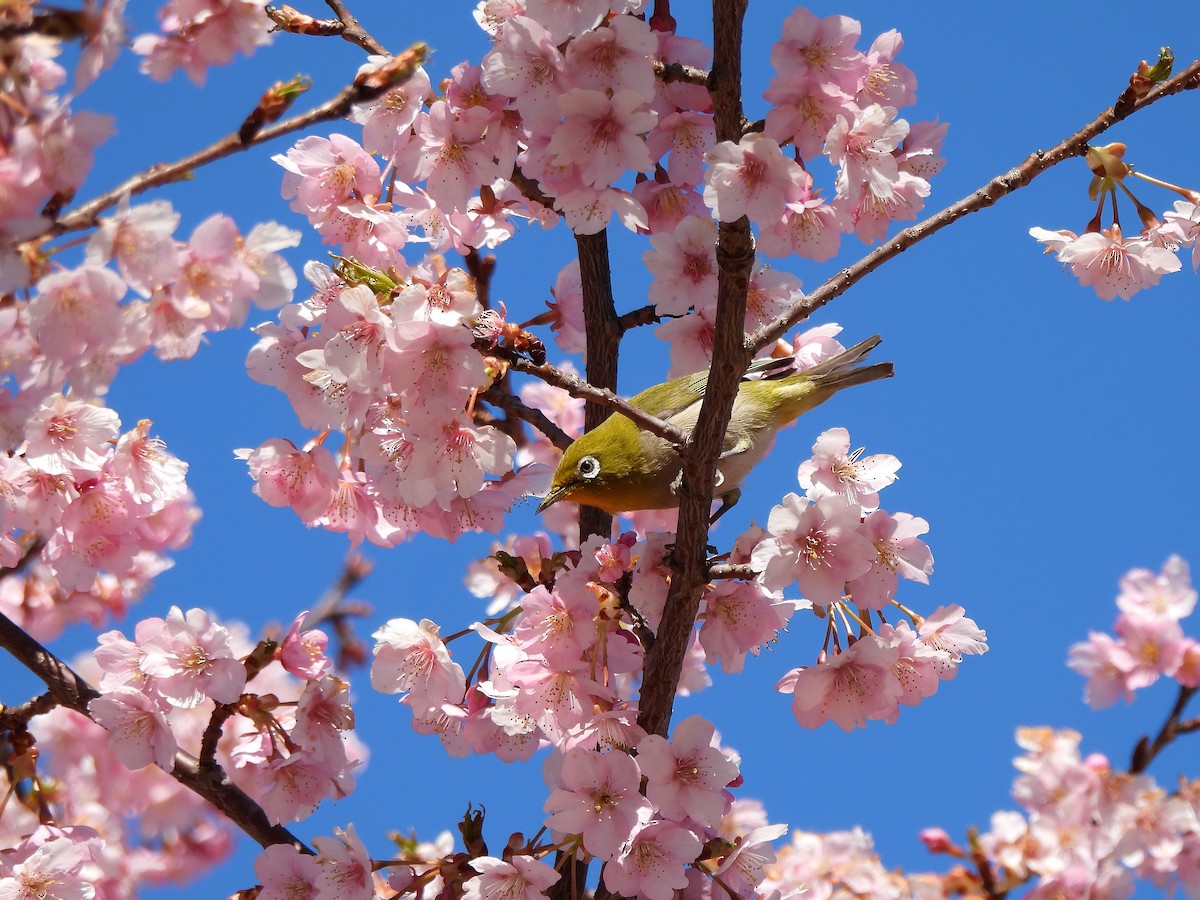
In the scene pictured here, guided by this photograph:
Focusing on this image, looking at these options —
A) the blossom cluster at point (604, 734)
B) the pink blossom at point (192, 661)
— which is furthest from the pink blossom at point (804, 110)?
the pink blossom at point (192, 661)

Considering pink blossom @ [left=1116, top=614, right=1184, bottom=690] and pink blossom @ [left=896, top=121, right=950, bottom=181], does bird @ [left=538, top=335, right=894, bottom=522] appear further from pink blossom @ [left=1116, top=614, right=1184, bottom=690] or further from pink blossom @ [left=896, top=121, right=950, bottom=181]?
pink blossom @ [left=1116, top=614, right=1184, bottom=690]

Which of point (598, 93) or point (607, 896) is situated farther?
point (607, 896)

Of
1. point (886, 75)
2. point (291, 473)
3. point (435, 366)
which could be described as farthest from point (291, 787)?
point (886, 75)

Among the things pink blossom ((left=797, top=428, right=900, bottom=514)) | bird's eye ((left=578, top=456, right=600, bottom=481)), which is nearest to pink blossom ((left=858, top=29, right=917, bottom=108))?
pink blossom ((left=797, top=428, right=900, bottom=514))

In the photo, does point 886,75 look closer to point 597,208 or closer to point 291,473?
point 597,208

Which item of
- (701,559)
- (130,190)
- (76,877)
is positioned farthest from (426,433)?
(76,877)

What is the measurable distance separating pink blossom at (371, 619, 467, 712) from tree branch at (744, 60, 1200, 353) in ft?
4.67

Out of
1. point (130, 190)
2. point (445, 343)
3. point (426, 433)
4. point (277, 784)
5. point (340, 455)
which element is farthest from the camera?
point (340, 455)

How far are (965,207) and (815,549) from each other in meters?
1.05

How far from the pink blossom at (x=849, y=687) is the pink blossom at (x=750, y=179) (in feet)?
4.23

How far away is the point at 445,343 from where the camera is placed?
2898 millimetres

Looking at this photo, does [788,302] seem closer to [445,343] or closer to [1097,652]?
[445,343]

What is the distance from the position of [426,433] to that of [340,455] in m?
0.91

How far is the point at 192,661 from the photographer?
345 centimetres
